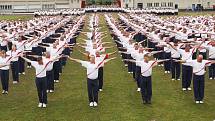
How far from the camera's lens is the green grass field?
14977mm

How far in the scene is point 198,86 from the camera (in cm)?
1622

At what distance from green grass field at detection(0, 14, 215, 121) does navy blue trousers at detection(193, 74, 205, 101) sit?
0.31 m

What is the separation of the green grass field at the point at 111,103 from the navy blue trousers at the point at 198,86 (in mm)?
312

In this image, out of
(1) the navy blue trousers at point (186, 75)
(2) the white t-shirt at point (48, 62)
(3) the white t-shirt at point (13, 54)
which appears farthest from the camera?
(3) the white t-shirt at point (13, 54)

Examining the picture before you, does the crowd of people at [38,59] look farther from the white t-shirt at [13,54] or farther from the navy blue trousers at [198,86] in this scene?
the navy blue trousers at [198,86]

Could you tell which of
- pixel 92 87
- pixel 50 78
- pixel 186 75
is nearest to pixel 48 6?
pixel 50 78

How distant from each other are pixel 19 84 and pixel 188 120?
846 cm

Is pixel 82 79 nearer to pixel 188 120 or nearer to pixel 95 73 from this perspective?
pixel 95 73

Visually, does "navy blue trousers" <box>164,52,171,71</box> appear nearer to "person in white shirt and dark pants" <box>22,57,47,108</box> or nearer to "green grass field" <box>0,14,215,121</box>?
"green grass field" <box>0,14,215,121</box>

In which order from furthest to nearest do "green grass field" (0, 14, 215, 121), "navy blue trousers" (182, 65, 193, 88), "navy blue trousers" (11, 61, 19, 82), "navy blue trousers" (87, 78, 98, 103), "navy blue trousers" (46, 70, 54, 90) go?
1. "navy blue trousers" (11, 61, 19, 82)
2. "navy blue trousers" (182, 65, 193, 88)
3. "navy blue trousers" (46, 70, 54, 90)
4. "navy blue trousers" (87, 78, 98, 103)
5. "green grass field" (0, 14, 215, 121)

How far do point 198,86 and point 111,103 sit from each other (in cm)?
306

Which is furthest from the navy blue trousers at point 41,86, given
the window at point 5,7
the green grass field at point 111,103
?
the window at point 5,7

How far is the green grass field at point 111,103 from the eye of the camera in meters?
15.0

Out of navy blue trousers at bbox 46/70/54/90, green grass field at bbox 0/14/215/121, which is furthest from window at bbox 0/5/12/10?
navy blue trousers at bbox 46/70/54/90
